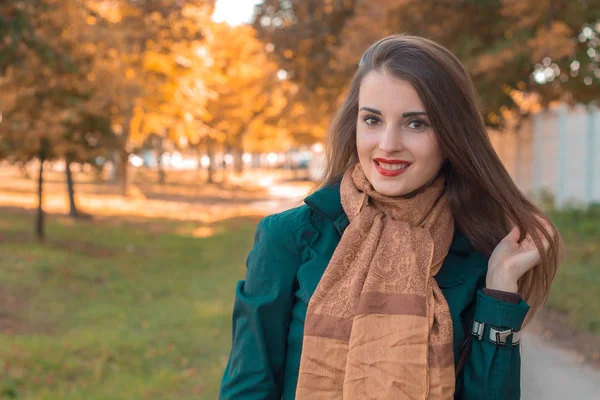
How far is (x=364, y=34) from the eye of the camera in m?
11.6

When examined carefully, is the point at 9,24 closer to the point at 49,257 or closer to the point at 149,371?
the point at 149,371

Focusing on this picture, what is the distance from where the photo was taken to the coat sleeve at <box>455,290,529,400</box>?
2.18 meters

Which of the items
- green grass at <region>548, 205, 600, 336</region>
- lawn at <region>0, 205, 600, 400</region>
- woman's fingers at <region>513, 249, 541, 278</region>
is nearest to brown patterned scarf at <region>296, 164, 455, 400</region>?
woman's fingers at <region>513, 249, 541, 278</region>

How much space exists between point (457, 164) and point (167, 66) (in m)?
18.1

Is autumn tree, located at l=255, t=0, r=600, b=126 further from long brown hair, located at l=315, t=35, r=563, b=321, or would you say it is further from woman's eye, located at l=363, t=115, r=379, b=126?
woman's eye, located at l=363, t=115, r=379, b=126

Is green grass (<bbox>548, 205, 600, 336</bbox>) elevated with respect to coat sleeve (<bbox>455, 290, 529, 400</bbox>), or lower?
lower

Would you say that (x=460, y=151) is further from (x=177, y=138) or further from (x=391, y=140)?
(x=177, y=138)

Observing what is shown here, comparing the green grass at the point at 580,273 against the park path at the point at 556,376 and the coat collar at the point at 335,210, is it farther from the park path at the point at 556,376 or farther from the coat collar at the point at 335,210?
the coat collar at the point at 335,210

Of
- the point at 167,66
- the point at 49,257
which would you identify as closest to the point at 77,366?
the point at 49,257

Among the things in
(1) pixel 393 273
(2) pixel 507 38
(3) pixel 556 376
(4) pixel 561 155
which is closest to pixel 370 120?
(1) pixel 393 273

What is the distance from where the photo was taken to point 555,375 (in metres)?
6.47

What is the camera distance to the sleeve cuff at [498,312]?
2180mm

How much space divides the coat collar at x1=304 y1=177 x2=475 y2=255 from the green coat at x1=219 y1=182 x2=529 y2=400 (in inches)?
1.3

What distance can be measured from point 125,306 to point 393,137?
872 cm
